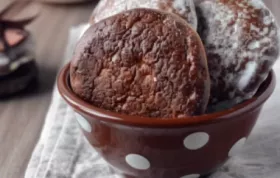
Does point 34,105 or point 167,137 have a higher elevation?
point 167,137

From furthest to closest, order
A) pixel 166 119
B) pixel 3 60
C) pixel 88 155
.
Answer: pixel 3 60, pixel 88 155, pixel 166 119

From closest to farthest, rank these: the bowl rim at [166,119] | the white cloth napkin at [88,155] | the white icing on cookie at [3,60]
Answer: the bowl rim at [166,119] < the white cloth napkin at [88,155] < the white icing on cookie at [3,60]

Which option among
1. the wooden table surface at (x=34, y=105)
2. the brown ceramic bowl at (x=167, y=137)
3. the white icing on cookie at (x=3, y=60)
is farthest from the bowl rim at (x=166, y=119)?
the white icing on cookie at (x=3, y=60)

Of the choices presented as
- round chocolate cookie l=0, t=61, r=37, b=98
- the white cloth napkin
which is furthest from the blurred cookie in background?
the white cloth napkin

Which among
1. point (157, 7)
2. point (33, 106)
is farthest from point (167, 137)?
point (33, 106)

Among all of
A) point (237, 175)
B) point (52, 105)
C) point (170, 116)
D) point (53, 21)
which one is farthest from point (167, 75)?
A: point (53, 21)

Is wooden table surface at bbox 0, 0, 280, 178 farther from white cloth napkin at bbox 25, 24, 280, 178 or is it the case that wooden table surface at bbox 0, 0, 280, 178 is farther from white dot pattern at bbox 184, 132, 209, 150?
white dot pattern at bbox 184, 132, 209, 150

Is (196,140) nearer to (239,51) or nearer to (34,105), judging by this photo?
(239,51)

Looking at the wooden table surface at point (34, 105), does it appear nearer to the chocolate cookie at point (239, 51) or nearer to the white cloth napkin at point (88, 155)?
the white cloth napkin at point (88, 155)
